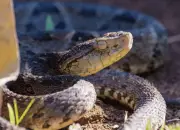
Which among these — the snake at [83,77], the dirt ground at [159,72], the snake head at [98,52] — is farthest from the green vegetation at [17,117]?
the snake head at [98,52]

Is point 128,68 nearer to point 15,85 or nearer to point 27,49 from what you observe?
point 27,49

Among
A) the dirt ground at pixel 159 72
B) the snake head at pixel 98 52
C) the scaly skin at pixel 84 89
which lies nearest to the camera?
the scaly skin at pixel 84 89

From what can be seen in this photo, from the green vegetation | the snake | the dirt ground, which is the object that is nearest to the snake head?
the snake

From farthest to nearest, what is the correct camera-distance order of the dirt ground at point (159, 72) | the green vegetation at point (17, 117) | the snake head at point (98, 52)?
the snake head at point (98, 52), the dirt ground at point (159, 72), the green vegetation at point (17, 117)

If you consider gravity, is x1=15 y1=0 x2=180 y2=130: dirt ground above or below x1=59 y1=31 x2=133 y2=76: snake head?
below

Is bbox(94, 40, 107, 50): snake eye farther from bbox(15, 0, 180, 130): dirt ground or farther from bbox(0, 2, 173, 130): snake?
bbox(15, 0, 180, 130): dirt ground

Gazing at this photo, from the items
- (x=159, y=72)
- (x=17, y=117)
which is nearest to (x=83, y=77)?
(x=17, y=117)

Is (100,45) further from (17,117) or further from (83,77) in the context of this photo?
(17,117)

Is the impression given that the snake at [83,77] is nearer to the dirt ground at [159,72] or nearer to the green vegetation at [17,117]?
the green vegetation at [17,117]
